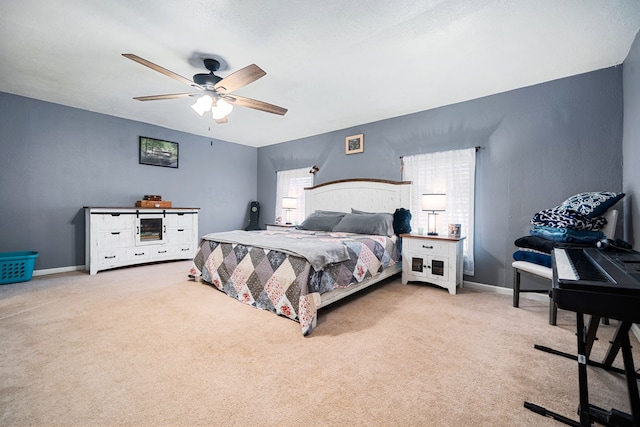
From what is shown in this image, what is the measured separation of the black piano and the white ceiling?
5.82 ft

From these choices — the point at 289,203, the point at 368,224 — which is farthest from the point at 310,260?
the point at 289,203

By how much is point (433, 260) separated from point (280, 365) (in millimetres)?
2323

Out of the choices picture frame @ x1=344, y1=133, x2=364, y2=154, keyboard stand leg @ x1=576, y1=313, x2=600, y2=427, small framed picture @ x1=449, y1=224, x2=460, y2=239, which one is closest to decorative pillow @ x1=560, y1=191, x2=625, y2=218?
small framed picture @ x1=449, y1=224, x2=460, y2=239

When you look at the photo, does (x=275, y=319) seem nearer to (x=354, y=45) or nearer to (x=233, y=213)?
(x=354, y=45)

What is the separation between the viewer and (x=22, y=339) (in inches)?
76.6

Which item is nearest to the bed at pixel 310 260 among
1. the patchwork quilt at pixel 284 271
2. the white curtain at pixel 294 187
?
the patchwork quilt at pixel 284 271

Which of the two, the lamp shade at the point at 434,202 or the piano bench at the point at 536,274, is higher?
the lamp shade at the point at 434,202

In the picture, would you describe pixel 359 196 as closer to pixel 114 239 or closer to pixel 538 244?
pixel 538 244

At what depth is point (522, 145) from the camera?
311cm

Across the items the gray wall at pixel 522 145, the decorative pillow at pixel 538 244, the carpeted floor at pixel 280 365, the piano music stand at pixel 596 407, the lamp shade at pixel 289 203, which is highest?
the gray wall at pixel 522 145

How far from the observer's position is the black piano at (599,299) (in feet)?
2.86

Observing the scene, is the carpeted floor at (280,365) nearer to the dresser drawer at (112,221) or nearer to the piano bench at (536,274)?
the piano bench at (536,274)

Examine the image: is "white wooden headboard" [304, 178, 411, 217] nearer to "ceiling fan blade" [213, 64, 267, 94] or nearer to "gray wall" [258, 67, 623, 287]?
"gray wall" [258, 67, 623, 287]

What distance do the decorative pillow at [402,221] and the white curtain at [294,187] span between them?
203cm
